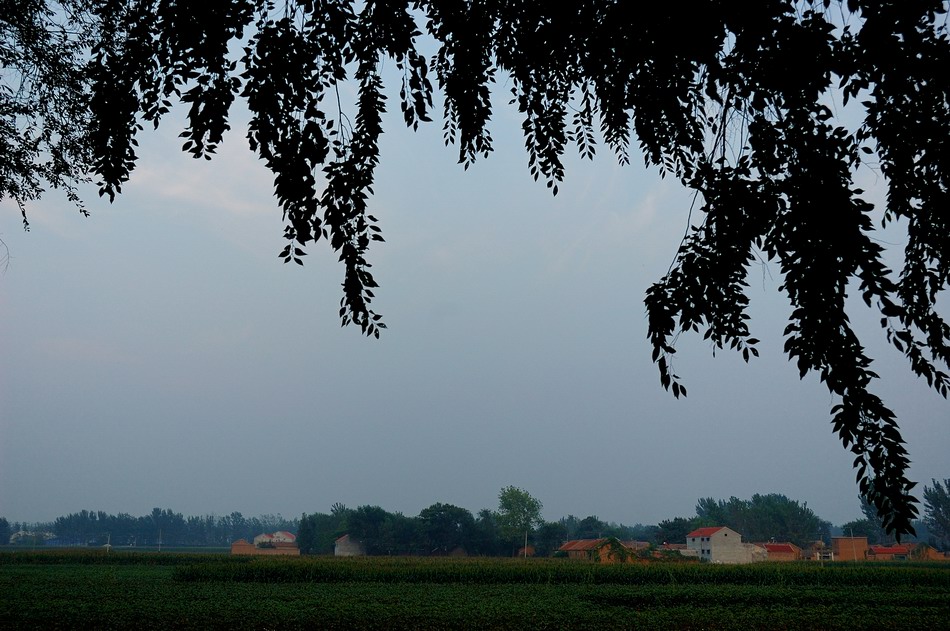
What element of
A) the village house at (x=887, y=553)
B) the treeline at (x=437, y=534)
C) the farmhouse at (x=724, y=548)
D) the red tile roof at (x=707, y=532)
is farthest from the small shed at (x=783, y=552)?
the treeline at (x=437, y=534)

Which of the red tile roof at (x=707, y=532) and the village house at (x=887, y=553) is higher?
the red tile roof at (x=707, y=532)

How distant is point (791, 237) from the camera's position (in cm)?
529

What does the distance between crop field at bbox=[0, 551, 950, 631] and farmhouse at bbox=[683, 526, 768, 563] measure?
34379 mm

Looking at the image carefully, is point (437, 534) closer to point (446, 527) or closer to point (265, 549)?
point (446, 527)

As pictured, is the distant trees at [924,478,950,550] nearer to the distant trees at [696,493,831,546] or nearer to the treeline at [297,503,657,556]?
the distant trees at [696,493,831,546]

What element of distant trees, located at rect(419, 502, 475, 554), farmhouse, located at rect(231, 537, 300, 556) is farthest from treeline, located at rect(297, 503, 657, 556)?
farmhouse, located at rect(231, 537, 300, 556)

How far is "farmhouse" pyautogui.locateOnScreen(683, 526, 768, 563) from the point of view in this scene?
2936 inches

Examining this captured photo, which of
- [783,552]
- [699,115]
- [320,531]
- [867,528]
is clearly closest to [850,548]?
[783,552]

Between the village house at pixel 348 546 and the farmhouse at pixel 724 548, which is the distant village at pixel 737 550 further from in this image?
the village house at pixel 348 546

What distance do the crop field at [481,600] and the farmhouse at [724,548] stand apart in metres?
34.4

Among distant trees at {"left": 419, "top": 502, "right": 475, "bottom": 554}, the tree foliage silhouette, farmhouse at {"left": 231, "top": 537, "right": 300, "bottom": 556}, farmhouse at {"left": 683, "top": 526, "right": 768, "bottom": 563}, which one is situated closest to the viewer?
the tree foliage silhouette

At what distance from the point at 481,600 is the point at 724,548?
187 ft

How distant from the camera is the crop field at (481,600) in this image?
1866 cm

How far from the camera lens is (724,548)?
7506cm
